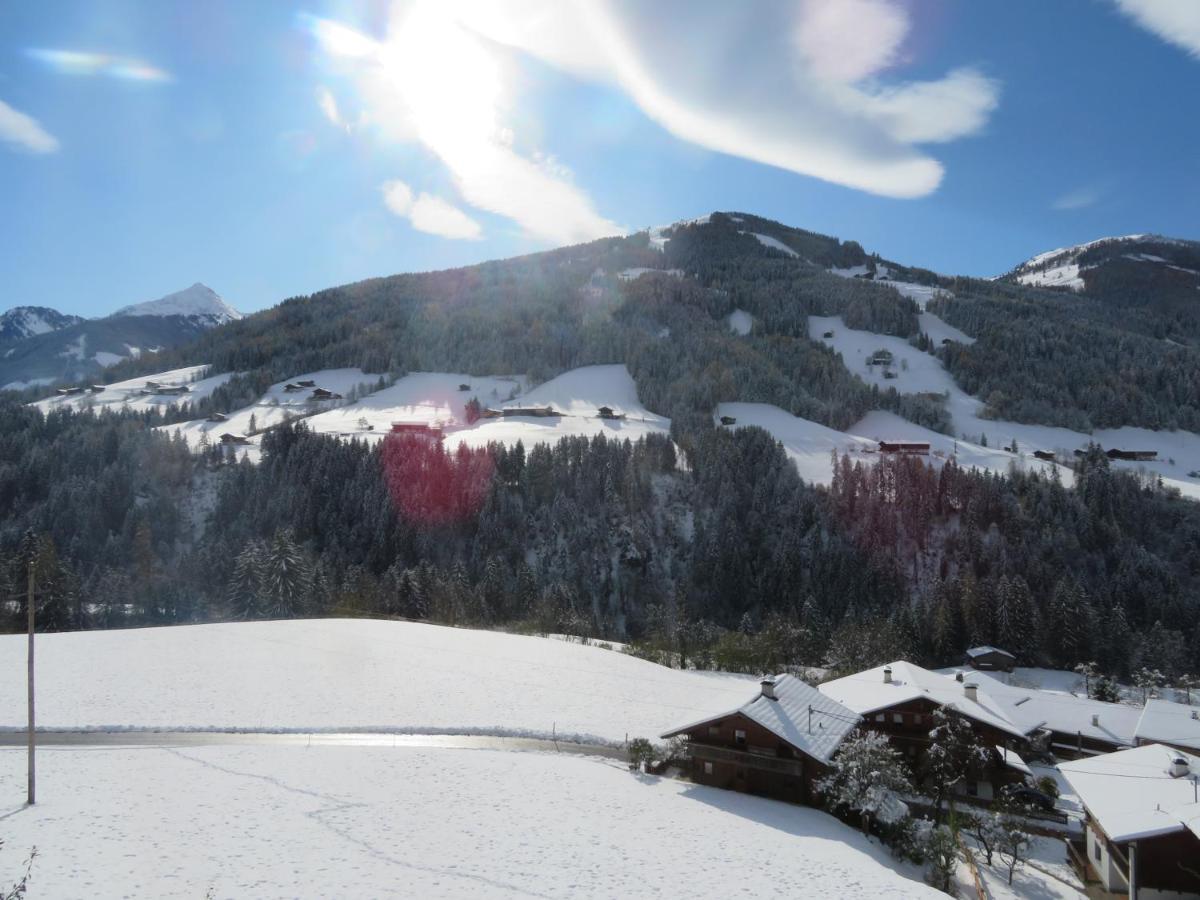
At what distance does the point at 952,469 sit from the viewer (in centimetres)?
9069

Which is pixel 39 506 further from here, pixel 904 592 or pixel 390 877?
pixel 904 592

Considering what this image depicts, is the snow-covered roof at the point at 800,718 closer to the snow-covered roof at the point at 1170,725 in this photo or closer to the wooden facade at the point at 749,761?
the wooden facade at the point at 749,761

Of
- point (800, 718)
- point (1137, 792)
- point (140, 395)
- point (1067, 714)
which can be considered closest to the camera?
point (1137, 792)

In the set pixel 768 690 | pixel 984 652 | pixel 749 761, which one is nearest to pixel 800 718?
pixel 768 690

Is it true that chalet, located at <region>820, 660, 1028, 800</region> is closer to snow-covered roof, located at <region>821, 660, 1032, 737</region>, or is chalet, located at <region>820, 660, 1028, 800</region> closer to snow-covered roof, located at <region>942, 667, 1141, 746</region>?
snow-covered roof, located at <region>821, 660, 1032, 737</region>

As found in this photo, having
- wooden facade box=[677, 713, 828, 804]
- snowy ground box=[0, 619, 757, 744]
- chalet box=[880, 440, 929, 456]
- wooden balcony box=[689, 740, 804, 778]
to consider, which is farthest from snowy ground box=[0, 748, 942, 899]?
chalet box=[880, 440, 929, 456]

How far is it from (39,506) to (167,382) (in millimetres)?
72461

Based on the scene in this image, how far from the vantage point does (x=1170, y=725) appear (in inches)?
1444

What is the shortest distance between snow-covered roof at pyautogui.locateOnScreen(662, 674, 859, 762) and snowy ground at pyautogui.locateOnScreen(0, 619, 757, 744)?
3.80 feet

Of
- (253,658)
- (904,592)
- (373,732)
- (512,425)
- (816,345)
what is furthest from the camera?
(816,345)

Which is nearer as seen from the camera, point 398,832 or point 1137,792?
point 398,832

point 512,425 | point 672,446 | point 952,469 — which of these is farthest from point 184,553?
point 952,469

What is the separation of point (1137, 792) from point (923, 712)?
11.4 meters

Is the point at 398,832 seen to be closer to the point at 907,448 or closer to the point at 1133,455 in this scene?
the point at 907,448
